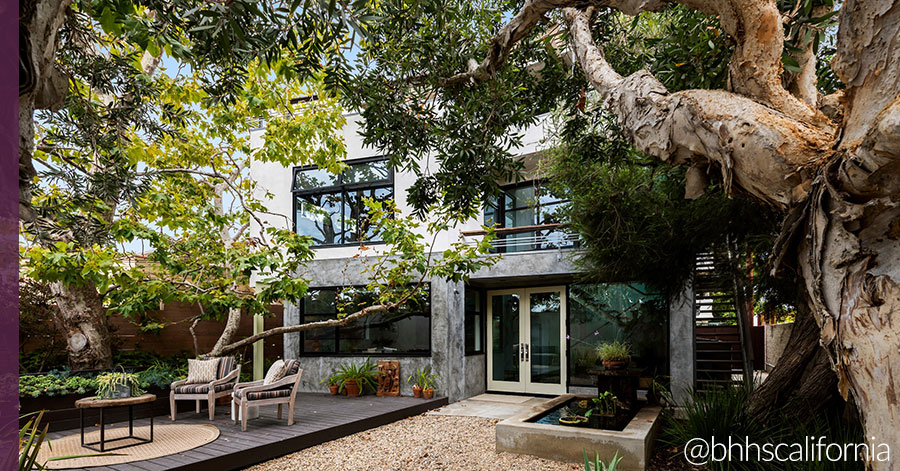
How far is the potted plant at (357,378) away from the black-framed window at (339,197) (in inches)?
107

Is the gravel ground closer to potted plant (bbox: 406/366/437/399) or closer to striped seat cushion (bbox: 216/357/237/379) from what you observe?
potted plant (bbox: 406/366/437/399)

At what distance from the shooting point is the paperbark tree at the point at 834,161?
1.64 m

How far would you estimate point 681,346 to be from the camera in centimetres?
867

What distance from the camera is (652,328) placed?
950cm

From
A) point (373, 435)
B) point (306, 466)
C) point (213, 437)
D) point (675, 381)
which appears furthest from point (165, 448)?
point (675, 381)

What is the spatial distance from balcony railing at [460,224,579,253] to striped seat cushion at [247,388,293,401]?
3890mm

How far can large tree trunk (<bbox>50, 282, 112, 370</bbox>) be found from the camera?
8.61 metres

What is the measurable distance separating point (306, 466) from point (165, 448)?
63.0 inches

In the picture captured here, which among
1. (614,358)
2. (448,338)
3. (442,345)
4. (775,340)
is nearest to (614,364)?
(614,358)

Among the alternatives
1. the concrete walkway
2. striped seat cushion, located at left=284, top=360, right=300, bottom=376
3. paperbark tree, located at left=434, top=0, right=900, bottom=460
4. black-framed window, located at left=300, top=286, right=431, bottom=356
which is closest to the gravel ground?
the concrete walkway

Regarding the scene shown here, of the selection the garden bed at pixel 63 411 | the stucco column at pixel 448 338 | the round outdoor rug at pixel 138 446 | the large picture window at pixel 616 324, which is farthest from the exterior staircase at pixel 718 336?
the garden bed at pixel 63 411

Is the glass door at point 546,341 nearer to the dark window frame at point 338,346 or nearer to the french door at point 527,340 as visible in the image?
the french door at point 527,340

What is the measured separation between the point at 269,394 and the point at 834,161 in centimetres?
701

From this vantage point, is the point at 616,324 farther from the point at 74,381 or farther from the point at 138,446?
the point at 74,381
